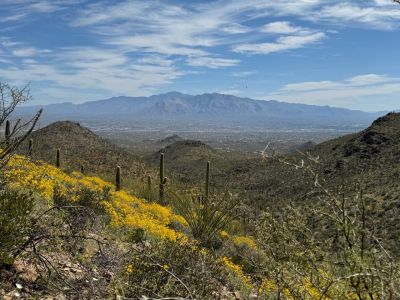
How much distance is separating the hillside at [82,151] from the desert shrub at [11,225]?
87.3ft

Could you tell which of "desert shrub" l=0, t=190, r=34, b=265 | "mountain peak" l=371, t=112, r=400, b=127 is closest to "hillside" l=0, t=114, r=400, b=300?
"desert shrub" l=0, t=190, r=34, b=265

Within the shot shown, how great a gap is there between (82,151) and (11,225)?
38903mm

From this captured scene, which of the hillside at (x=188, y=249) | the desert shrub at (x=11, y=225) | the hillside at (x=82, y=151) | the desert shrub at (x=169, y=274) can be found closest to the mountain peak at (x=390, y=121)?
the hillside at (x=82, y=151)

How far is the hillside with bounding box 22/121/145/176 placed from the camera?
35.1 m

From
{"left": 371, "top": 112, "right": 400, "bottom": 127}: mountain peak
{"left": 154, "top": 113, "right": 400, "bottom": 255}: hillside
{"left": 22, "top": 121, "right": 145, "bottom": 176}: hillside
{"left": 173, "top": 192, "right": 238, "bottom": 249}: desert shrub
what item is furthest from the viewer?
{"left": 371, "top": 112, "right": 400, "bottom": 127}: mountain peak

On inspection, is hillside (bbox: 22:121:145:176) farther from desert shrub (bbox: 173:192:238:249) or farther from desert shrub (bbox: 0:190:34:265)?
desert shrub (bbox: 0:190:34:265)

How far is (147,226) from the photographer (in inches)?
405

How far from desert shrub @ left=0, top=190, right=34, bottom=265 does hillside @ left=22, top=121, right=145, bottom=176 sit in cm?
2662

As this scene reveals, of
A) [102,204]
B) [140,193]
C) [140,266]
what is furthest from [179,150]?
[140,266]

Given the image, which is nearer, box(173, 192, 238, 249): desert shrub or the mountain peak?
box(173, 192, 238, 249): desert shrub

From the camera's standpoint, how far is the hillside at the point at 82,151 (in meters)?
35.1

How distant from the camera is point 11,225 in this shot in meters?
5.09

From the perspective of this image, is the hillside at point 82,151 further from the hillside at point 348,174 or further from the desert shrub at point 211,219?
the desert shrub at point 211,219

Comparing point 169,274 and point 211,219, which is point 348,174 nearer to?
point 211,219
